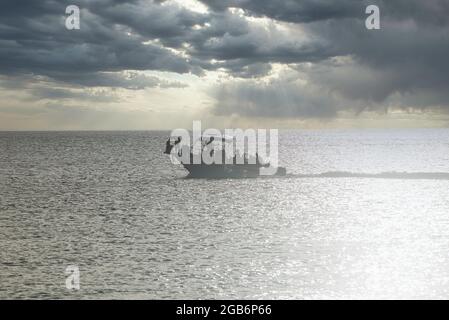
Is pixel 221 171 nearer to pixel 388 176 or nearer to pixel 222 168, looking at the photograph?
pixel 222 168

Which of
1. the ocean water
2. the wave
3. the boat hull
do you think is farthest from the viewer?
the wave

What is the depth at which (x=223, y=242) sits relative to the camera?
42.2 meters

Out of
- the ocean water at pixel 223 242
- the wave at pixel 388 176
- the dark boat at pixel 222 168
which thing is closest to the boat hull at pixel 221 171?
the dark boat at pixel 222 168

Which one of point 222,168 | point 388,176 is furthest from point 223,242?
point 388,176

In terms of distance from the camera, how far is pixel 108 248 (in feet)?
130

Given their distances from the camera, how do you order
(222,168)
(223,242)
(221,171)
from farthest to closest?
(221,171) < (222,168) < (223,242)

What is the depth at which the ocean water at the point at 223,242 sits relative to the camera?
2962 centimetres

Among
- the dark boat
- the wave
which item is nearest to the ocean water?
the dark boat

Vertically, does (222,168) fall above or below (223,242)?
above

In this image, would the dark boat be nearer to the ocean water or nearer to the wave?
the ocean water

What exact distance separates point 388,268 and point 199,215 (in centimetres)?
2697

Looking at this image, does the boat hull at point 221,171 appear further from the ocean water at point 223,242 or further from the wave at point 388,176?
the wave at point 388,176

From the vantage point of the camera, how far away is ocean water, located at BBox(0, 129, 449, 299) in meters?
29.6
